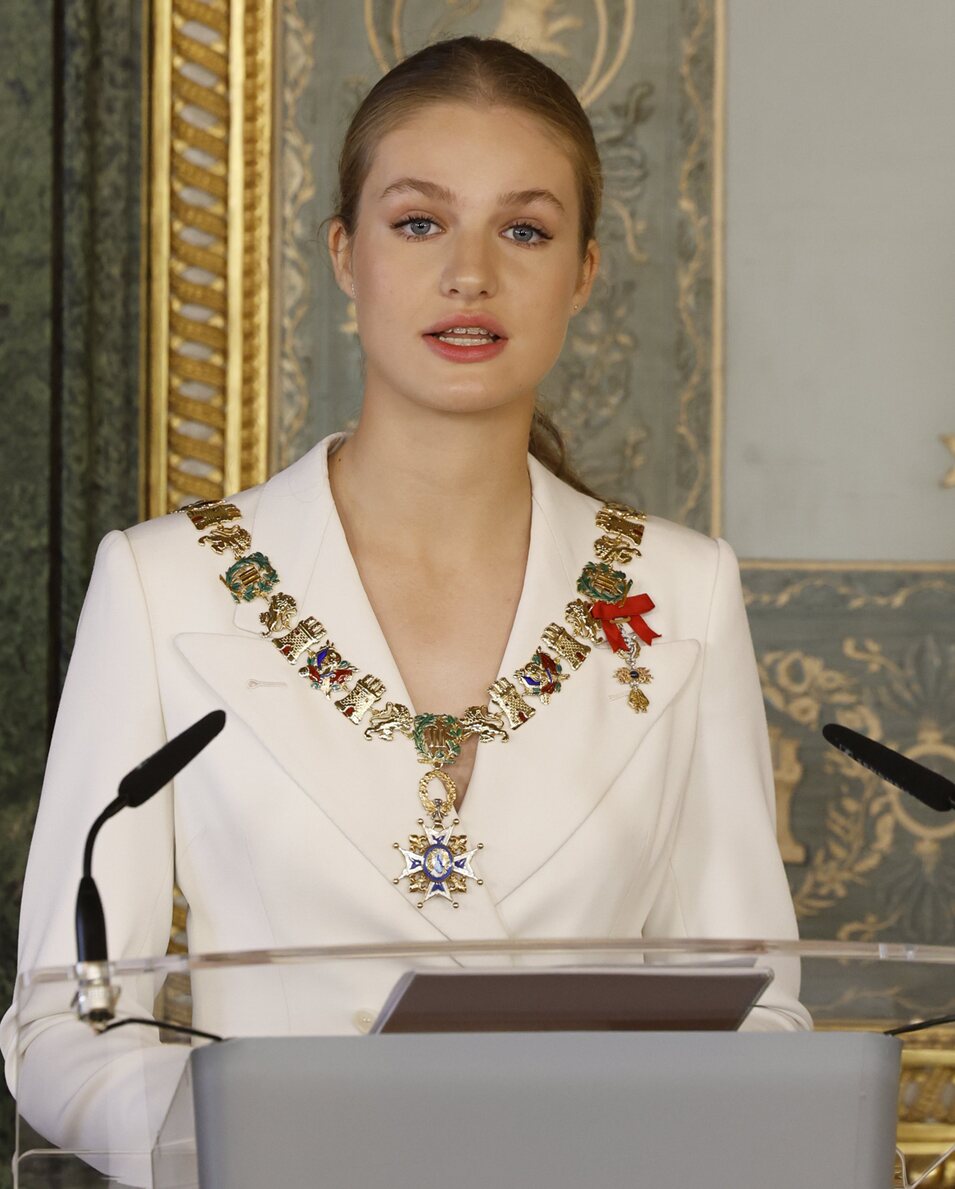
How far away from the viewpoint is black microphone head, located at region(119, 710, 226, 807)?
108cm

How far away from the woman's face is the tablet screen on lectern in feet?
2.65

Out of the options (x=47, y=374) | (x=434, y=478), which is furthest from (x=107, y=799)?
(x=47, y=374)

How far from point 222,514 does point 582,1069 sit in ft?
3.14

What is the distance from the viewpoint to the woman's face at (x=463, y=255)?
1.64m

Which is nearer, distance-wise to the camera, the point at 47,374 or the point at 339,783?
the point at 339,783

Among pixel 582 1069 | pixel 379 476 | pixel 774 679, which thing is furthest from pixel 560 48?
pixel 582 1069

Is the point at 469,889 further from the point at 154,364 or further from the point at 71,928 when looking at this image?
the point at 154,364

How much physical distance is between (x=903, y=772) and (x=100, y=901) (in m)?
0.51

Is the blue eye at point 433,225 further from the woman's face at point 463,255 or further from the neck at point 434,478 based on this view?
the neck at point 434,478

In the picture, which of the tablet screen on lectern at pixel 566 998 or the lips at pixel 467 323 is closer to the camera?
the tablet screen on lectern at pixel 566 998

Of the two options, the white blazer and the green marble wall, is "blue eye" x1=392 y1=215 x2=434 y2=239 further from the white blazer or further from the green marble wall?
the green marble wall

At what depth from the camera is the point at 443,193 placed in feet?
5.47

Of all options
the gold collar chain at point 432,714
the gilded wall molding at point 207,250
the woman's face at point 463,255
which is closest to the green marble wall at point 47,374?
the gilded wall molding at point 207,250

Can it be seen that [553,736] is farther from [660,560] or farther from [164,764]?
[164,764]
